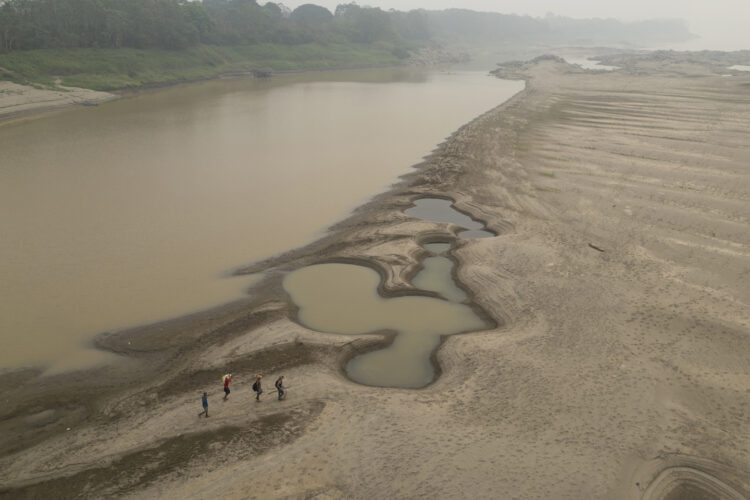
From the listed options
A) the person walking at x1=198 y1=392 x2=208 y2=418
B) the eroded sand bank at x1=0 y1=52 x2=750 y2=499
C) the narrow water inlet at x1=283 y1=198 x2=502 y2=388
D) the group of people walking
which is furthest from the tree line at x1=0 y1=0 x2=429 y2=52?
the person walking at x1=198 y1=392 x2=208 y2=418

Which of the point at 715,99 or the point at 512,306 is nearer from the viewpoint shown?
the point at 512,306

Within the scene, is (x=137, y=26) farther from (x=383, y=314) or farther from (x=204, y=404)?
(x=204, y=404)

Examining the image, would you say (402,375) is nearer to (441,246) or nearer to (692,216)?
(441,246)

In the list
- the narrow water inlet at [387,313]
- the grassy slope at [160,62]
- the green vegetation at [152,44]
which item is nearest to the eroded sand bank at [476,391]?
the narrow water inlet at [387,313]

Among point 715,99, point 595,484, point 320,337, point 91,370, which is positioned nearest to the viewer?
point 595,484

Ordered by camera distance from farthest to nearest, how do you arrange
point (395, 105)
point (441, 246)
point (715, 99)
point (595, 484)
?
point (395, 105)
point (715, 99)
point (441, 246)
point (595, 484)

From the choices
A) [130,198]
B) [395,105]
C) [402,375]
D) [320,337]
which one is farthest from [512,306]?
[395,105]
